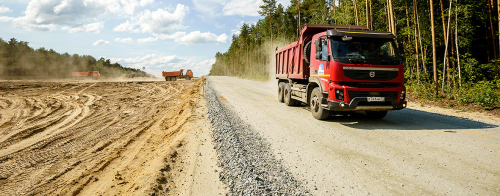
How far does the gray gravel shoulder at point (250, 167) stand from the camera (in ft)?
10.2

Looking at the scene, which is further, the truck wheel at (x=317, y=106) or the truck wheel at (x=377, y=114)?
the truck wheel at (x=377, y=114)

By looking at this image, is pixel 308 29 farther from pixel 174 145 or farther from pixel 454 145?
pixel 174 145

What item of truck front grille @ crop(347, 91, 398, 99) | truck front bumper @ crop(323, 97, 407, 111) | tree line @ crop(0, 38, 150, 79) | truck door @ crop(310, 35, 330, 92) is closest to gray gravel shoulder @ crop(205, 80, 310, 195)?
truck front bumper @ crop(323, 97, 407, 111)

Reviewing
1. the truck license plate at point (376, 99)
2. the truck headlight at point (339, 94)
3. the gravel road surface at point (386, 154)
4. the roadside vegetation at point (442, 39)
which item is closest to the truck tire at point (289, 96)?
the gravel road surface at point (386, 154)

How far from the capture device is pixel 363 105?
6.45 m

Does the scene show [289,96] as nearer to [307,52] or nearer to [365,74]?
[307,52]

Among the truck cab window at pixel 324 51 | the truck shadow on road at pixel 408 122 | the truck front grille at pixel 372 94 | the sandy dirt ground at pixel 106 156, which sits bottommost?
the sandy dirt ground at pixel 106 156

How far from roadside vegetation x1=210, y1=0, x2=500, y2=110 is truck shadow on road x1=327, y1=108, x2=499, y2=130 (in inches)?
144

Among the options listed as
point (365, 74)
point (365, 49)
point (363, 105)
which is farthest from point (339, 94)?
point (365, 49)

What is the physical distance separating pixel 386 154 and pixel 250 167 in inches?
98.9

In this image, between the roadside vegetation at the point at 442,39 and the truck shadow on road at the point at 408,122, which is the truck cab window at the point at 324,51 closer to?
Result: the truck shadow on road at the point at 408,122

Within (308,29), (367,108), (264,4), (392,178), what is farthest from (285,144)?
(264,4)

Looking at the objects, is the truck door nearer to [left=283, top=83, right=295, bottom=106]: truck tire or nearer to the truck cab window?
the truck cab window

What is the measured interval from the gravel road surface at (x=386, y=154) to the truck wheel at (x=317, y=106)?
19cm
